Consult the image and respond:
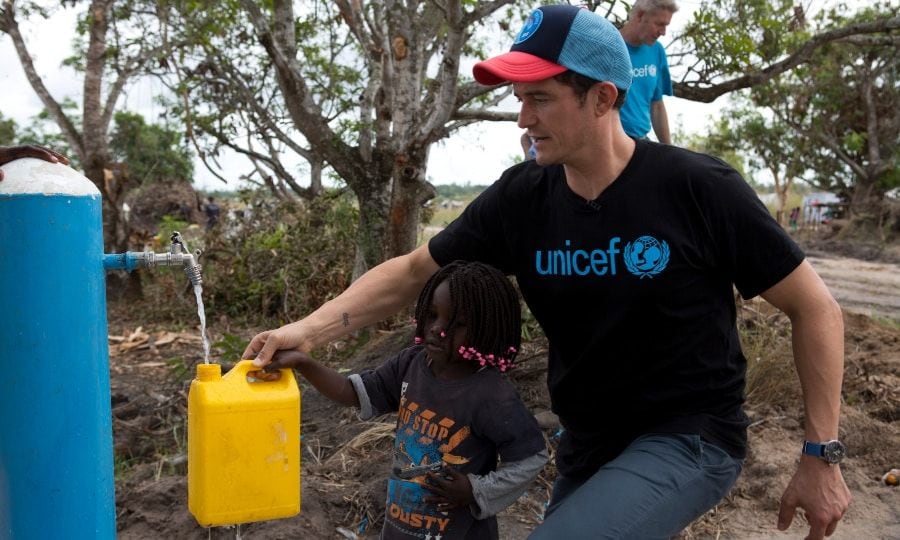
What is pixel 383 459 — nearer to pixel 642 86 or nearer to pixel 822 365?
pixel 822 365

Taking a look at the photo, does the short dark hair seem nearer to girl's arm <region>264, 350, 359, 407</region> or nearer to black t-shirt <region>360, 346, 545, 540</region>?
black t-shirt <region>360, 346, 545, 540</region>

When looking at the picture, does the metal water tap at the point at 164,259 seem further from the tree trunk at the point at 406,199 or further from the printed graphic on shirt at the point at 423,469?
the tree trunk at the point at 406,199

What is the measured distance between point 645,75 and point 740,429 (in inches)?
122

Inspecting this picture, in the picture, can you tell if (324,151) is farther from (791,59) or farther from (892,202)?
(892,202)

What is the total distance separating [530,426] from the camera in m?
2.17

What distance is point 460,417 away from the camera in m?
2.20

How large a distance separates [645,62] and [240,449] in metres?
3.64

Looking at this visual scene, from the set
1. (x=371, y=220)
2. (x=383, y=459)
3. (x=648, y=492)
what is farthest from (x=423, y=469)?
(x=371, y=220)

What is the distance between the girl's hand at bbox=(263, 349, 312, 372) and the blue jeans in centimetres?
74

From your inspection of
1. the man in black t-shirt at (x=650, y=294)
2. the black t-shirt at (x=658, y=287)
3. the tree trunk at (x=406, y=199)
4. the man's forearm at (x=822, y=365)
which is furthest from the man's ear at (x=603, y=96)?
the tree trunk at (x=406, y=199)

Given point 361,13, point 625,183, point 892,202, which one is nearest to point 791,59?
point 361,13

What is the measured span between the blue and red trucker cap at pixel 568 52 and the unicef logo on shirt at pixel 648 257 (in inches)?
16.2

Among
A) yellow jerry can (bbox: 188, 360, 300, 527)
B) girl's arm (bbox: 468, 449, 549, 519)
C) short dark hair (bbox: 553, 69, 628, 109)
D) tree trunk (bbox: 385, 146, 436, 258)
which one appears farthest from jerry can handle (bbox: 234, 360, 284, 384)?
tree trunk (bbox: 385, 146, 436, 258)

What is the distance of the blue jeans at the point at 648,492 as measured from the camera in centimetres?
186
